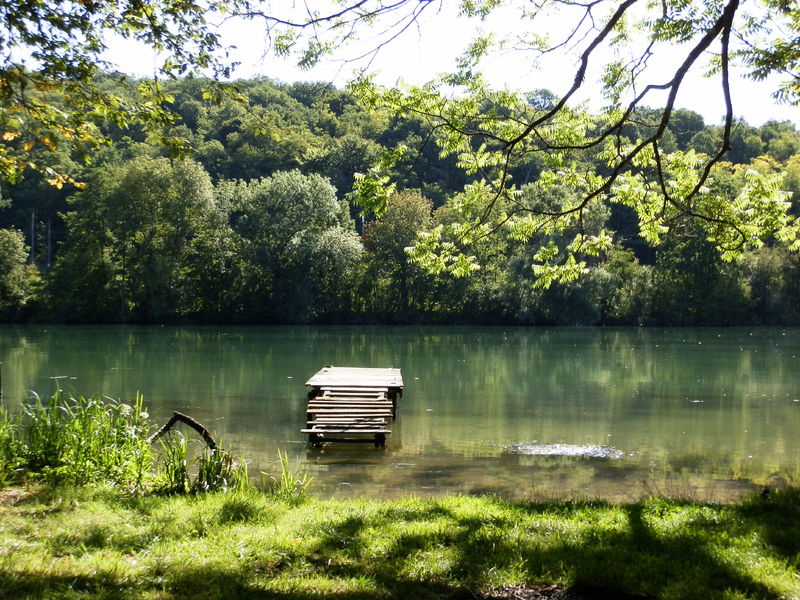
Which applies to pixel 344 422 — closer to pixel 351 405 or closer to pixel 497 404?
pixel 351 405

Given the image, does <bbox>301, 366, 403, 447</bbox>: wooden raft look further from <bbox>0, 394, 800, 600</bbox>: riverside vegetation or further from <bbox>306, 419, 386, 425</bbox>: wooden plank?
<bbox>0, 394, 800, 600</bbox>: riverside vegetation

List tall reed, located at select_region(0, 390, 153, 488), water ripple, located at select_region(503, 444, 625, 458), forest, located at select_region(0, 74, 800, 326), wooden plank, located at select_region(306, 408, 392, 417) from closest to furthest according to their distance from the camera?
tall reed, located at select_region(0, 390, 153, 488) < water ripple, located at select_region(503, 444, 625, 458) < wooden plank, located at select_region(306, 408, 392, 417) < forest, located at select_region(0, 74, 800, 326)

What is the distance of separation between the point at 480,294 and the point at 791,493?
50299 millimetres

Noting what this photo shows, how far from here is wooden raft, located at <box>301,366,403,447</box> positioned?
13984mm

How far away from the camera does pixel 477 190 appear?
9930 millimetres

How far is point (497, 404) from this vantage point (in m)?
19.1

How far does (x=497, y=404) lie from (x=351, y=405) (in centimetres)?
472

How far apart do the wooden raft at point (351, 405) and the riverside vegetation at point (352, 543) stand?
22.1 feet

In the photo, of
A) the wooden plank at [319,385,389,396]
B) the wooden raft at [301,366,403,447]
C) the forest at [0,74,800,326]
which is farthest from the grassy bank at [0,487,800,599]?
the forest at [0,74,800,326]

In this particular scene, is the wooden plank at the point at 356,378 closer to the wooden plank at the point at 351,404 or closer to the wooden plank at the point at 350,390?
the wooden plank at the point at 350,390

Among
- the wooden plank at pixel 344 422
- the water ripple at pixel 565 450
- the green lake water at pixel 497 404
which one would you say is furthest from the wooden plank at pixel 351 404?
the water ripple at pixel 565 450

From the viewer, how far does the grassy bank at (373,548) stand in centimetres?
432

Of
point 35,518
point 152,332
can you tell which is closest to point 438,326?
point 152,332

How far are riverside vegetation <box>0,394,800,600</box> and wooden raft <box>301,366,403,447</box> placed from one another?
672 cm
